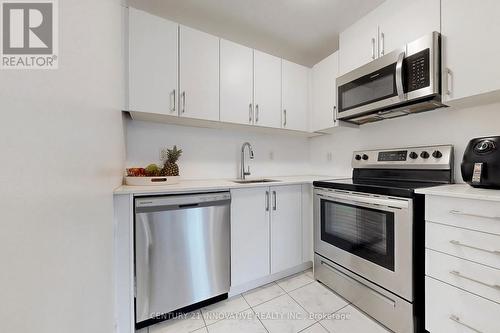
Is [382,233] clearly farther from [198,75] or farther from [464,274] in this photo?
[198,75]

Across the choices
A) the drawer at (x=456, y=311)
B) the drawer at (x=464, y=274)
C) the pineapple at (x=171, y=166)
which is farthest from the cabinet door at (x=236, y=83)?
the drawer at (x=456, y=311)

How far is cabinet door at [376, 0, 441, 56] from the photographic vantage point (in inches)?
52.4

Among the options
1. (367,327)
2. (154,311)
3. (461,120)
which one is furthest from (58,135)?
(461,120)

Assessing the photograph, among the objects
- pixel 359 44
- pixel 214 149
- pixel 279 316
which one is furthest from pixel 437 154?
pixel 214 149

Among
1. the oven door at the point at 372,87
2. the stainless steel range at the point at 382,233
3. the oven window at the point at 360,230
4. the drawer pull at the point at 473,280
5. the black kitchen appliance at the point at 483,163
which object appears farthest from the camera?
the oven door at the point at 372,87

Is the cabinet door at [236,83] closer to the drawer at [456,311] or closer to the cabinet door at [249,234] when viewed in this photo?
the cabinet door at [249,234]

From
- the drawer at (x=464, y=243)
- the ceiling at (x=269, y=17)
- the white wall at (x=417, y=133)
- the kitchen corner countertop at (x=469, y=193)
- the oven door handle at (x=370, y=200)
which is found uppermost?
the ceiling at (x=269, y=17)

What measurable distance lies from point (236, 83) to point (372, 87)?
118 cm

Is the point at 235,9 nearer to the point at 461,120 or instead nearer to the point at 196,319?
the point at 461,120

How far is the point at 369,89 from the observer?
1.65 metres

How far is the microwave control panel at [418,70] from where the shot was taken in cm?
129

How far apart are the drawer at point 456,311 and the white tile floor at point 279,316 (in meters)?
0.34

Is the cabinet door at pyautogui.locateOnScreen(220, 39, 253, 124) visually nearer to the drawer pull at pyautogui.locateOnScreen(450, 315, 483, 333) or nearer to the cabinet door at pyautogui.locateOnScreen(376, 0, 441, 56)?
the cabinet door at pyautogui.locateOnScreen(376, 0, 441, 56)

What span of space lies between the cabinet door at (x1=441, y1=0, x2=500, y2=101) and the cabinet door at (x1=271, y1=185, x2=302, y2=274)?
4.36 feet
